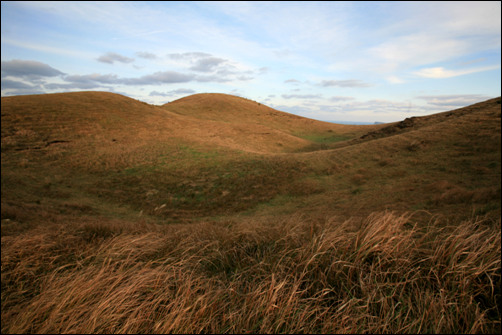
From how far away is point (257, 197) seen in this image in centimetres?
1661

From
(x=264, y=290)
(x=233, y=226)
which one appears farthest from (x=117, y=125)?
(x=264, y=290)

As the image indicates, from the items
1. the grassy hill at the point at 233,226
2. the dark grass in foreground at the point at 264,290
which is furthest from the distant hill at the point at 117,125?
the dark grass in foreground at the point at 264,290

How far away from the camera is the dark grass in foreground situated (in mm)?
2268

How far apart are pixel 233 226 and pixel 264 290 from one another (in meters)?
3.44

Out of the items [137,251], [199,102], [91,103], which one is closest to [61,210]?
[137,251]

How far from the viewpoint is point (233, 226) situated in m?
6.11

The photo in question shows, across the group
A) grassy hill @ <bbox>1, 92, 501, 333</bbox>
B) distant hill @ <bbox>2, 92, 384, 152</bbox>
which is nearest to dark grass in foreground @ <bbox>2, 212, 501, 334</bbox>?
grassy hill @ <bbox>1, 92, 501, 333</bbox>

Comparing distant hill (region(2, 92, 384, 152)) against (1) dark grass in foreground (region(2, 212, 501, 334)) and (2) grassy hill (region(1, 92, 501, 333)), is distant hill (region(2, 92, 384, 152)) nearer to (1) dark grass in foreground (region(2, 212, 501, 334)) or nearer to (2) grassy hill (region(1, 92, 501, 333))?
(2) grassy hill (region(1, 92, 501, 333))

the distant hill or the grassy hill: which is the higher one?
the distant hill

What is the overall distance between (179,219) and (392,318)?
12.6 metres

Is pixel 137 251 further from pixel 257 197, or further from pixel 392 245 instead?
pixel 257 197

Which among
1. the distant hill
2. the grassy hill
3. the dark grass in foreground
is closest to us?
the dark grass in foreground

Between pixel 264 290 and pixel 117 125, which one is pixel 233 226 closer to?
pixel 264 290

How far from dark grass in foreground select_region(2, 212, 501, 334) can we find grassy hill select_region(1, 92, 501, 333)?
3 cm
